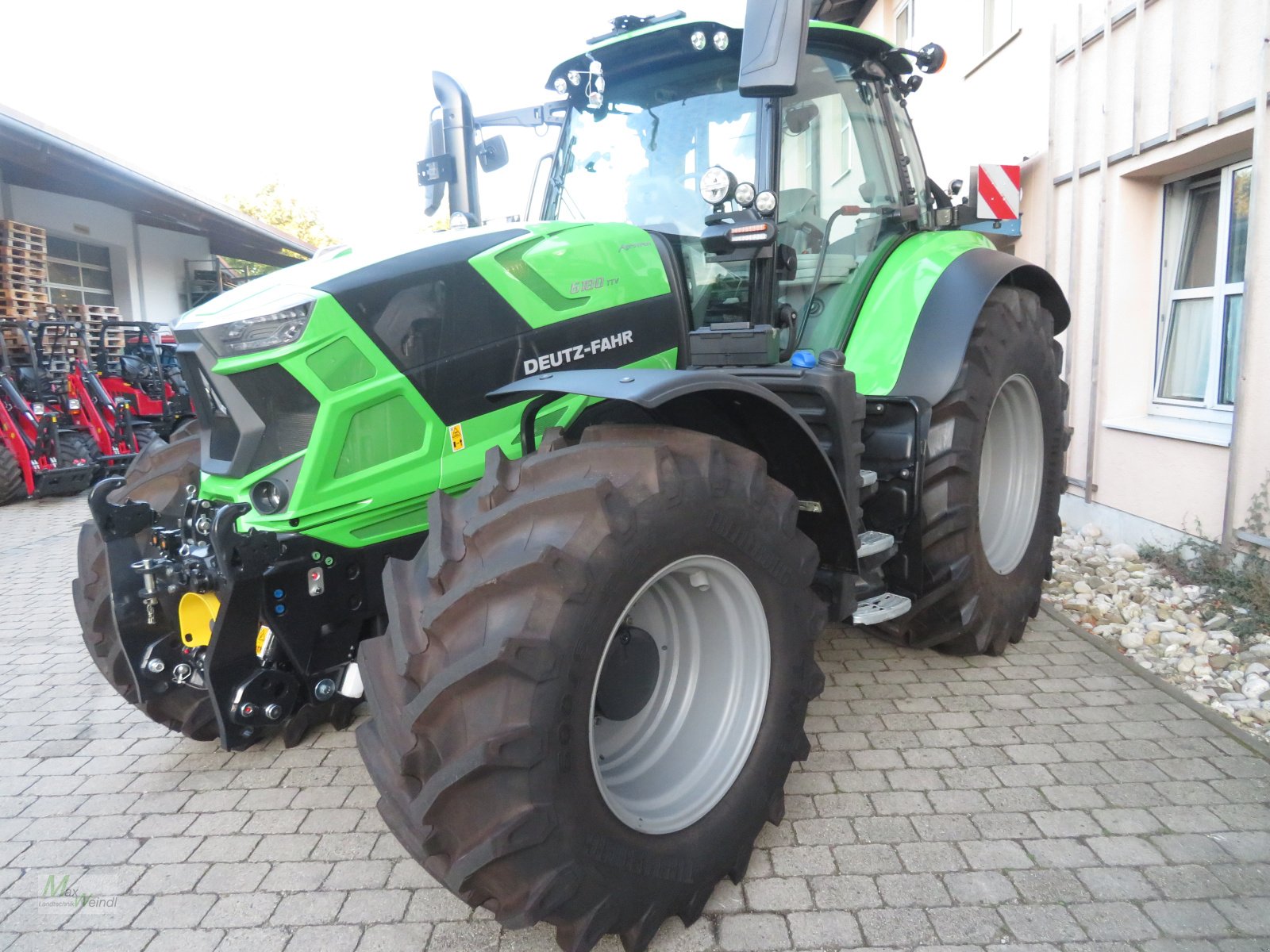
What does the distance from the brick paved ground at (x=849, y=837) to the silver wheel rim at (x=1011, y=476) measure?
0.62m

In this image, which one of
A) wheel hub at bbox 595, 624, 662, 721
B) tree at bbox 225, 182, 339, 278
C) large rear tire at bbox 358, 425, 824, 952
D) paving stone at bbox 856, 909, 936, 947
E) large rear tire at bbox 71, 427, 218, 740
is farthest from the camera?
tree at bbox 225, 182, 339, 278

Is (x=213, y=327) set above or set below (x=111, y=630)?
above

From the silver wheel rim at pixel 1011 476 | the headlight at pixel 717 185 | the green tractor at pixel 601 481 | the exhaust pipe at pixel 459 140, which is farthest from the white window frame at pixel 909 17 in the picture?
the headlight at pixel 717 185

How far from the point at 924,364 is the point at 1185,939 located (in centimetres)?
198

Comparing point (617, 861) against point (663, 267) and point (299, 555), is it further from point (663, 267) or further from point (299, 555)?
point (663, 267)

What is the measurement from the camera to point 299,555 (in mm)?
2287

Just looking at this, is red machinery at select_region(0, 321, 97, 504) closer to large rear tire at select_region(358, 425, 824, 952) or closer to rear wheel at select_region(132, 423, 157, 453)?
rear wheel at select_region(132, 423, 157, 453)

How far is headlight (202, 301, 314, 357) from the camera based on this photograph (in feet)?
7.42

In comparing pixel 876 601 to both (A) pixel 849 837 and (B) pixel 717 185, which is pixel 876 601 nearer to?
(A) pixel 849 837

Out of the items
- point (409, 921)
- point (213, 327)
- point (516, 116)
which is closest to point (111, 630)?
point (213, 327)

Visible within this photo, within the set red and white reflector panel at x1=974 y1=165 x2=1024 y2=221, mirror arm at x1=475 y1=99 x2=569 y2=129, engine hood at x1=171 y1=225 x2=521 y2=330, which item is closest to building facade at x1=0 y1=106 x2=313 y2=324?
mirror arm at x1=475 y1=99 x2=569 y2=129

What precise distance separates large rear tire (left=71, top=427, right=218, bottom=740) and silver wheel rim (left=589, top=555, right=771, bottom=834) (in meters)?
1.46

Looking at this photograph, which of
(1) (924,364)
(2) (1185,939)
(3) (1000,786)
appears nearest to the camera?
(2) (1185,939)

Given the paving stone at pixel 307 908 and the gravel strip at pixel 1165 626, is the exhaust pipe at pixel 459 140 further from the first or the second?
the gravel strip at pixel 1165 626
